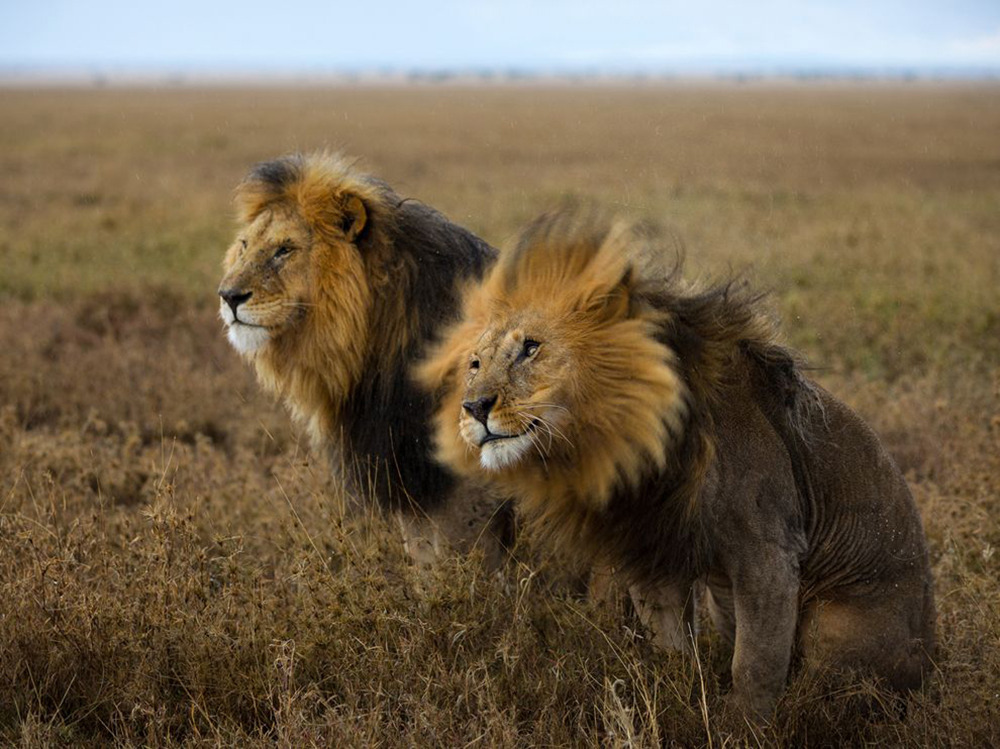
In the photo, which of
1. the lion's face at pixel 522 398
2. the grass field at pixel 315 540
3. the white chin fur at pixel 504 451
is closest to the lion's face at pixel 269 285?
the grass field at pixel 315 540

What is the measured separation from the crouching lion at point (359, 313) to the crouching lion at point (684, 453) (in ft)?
2.28

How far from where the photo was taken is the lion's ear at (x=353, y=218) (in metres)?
4.27

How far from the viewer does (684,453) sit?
3342 mm

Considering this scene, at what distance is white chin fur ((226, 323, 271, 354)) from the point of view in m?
4.25

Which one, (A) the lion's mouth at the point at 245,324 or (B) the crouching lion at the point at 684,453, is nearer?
(B) the crouching lion at the point at 684,453

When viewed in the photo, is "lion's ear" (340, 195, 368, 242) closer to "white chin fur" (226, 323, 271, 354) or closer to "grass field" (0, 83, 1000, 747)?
"white chin fur" (226, 323, 271, 354)

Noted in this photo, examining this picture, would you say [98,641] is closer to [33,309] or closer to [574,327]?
[574,327]

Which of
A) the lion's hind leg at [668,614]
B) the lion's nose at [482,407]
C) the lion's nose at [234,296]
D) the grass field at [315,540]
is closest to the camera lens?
the lion's nose at [482,407]

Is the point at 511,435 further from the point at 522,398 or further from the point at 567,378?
the point at 567,378

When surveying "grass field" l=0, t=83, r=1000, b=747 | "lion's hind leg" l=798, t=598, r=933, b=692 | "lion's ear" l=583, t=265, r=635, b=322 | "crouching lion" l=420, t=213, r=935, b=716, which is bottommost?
"grass field" l=0, t=83, r=1000, b=747

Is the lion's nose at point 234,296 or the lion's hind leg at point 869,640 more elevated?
the lion's nose at point 234,296

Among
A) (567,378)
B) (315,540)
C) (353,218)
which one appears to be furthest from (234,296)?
(567,378)

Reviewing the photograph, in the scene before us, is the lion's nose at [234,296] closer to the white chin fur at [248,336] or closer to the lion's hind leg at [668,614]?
the white chin fur at [248,336]

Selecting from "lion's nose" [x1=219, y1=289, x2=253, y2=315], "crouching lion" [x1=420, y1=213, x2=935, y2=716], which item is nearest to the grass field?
"crouching lion" [x1=420, y1=213, x2=935, y2=716]
